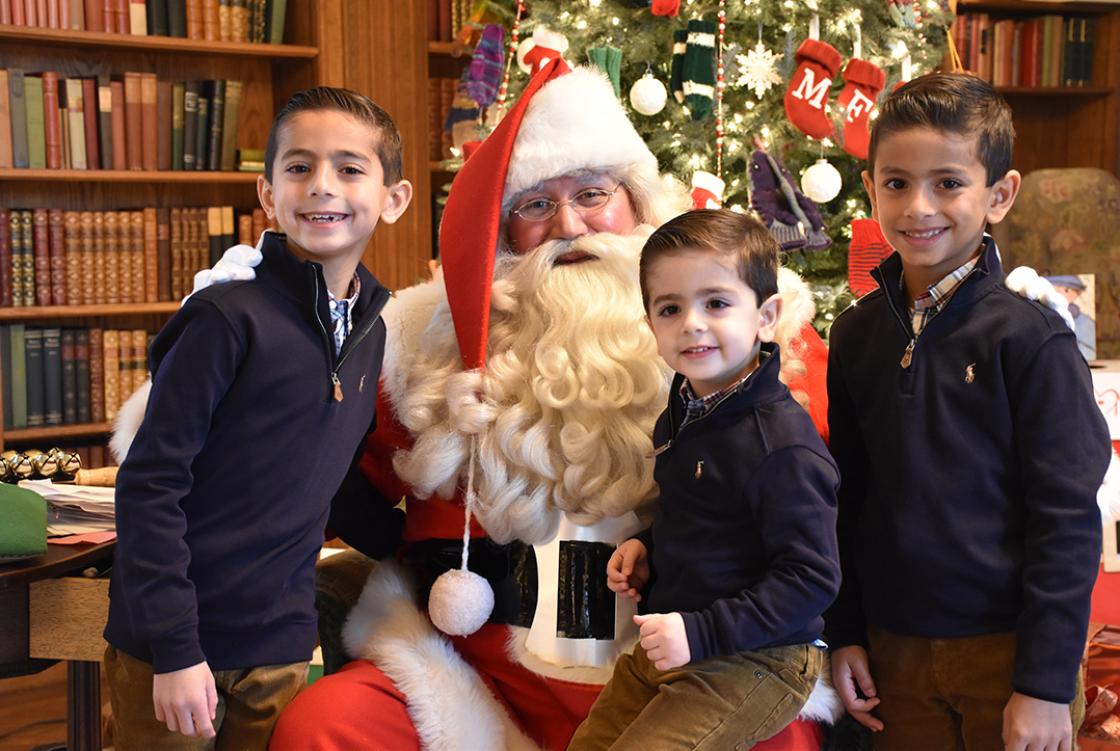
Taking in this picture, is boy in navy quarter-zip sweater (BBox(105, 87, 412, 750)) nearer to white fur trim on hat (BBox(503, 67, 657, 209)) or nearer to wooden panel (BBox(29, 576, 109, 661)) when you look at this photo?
wooden panel (BBox(29, 576, 109, 661))

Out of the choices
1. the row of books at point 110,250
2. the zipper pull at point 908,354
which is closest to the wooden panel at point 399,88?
the row of books at point 110,250

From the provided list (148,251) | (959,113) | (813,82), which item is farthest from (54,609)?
(148,251)

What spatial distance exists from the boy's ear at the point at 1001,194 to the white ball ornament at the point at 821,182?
5.03 feet

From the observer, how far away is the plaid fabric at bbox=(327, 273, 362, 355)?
1.59 m

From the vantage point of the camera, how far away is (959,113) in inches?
54.9

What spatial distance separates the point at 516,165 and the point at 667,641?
0.95 m

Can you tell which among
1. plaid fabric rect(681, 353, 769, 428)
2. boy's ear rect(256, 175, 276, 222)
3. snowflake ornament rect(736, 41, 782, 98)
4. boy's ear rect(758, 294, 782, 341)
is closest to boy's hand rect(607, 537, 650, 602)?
plaid fabric rect(681, 353, 769, 428)

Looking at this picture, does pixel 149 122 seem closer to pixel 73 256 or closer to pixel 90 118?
pixel 90 118

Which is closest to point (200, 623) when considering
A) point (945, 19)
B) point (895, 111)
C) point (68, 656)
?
point (68, 656)

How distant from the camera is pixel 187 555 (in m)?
1.41

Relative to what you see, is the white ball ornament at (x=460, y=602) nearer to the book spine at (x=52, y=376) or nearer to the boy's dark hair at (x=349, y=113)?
the boy's dark hair at (x=349, y=113)

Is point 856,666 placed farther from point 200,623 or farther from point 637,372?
point 200,623

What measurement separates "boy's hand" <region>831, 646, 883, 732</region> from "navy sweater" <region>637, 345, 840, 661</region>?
145 mm

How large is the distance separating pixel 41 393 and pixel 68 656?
252cm
